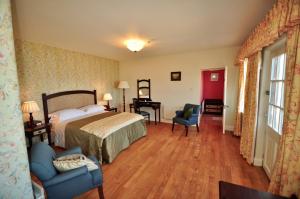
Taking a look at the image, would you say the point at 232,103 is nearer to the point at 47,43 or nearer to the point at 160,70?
the point at 160,70

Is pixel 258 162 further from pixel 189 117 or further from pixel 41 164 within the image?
pixel 41 164

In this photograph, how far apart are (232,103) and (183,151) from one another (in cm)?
229

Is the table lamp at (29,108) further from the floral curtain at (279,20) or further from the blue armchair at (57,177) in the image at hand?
the floral curtain at (279,20)

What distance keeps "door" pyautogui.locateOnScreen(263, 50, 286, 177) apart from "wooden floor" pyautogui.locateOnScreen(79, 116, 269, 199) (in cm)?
33

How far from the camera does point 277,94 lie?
6.94 feet

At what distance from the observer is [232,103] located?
4270 mm

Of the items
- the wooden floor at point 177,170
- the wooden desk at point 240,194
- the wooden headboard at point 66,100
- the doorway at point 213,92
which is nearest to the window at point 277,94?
the wooden floor at point 177,170

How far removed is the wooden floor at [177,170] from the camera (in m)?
1.98

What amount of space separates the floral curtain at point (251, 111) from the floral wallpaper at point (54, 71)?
422cm

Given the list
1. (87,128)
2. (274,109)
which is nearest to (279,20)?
(274,109)

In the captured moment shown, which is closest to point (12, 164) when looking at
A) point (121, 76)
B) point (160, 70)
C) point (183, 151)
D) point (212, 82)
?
point (183, 151)

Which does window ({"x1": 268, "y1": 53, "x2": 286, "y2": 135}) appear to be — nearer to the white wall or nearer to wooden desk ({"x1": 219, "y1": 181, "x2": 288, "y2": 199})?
wooden desk ({"x1": 219, "y1": 181, "x2": 288, "y2": 199})

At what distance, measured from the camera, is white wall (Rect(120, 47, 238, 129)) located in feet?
13.9

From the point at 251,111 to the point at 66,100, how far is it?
166 inches
